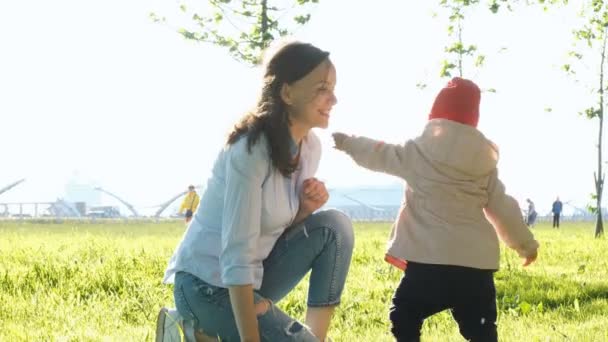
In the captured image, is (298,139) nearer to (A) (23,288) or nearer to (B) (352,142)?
(B) (352,142)

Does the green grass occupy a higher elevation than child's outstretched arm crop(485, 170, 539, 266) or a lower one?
lower

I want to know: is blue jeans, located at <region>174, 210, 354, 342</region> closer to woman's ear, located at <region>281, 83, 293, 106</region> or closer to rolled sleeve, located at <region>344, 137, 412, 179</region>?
rolled sleeve, located at <region>344, 137, 412, 179</region>

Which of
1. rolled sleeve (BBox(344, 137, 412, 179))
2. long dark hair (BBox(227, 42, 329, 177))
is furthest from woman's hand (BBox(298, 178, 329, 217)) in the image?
rolled sleeve (BBox(344, 137, 412, 179))

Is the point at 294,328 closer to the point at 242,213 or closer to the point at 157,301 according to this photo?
the point at 242,213

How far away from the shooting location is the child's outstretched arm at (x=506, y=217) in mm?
4195

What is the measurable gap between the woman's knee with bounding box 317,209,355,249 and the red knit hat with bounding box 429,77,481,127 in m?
0.75

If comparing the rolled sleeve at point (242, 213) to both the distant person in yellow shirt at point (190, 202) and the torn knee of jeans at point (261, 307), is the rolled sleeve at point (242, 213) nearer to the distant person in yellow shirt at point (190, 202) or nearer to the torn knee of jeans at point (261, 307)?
the torn knee of jeans at point (261, 307)

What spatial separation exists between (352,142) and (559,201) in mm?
40618

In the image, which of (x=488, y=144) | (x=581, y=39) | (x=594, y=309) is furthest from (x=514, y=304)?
(x=581, y=39)

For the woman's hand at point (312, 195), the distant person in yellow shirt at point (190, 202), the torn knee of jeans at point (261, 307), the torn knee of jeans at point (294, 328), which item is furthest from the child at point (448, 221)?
the distant person in yellow shirt at point (190, 202)

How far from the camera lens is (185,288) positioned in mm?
3668

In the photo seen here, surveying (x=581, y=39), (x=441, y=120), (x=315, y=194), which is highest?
(x=581, y=39)

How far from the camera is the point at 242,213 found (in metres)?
3.41

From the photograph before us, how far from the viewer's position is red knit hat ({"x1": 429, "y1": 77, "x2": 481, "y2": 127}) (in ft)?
13.9
